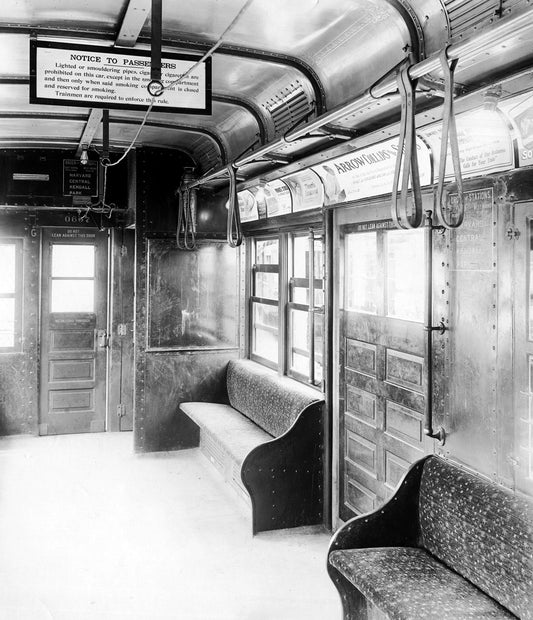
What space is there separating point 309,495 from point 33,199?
444cm

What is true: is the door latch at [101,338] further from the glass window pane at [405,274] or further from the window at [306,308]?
the glass window pane at [405,274]

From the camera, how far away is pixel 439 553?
2971 mm

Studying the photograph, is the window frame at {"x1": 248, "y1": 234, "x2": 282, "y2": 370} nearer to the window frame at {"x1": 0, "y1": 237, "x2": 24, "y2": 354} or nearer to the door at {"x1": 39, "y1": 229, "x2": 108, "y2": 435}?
the door at {"x1": 39, "y1": 229, "x2": 108, "y2": 435}

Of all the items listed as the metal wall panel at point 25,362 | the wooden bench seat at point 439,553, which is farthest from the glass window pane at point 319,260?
the metal wall panel at point 25,362

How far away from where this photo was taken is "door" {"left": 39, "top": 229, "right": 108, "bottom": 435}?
7.07 metres

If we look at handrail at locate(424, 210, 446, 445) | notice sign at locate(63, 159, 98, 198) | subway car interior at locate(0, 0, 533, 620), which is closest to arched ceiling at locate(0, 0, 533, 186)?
subway car interior at locate(0, 0, 533, 620)

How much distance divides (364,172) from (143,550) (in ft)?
9.62

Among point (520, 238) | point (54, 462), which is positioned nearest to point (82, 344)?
point (54, 462)

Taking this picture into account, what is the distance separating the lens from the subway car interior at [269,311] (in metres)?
2.71

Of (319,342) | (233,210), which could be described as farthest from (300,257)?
(233,210)

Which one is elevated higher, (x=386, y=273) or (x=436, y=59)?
(x=436, y=59)

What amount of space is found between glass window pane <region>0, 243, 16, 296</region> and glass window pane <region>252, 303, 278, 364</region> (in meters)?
2.79

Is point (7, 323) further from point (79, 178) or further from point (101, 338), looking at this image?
point (79, 178)

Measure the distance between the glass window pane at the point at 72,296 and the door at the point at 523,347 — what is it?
5467 millimetres
